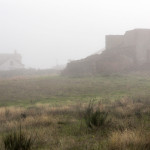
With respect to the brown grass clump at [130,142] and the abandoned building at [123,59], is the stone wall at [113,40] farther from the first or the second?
the brown grass clump at [130,142]

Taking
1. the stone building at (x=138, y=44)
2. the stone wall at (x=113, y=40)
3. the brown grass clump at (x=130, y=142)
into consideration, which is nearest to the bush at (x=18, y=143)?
the brown grass clump at (x=130, y=142)

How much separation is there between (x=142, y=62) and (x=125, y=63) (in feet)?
8.71

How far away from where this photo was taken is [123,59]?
117 ft

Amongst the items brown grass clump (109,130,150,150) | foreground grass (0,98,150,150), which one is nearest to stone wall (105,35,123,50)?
foreground grass (0,98,150,150)

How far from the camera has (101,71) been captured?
1364 inches

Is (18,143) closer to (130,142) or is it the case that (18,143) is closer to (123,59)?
(130,142)

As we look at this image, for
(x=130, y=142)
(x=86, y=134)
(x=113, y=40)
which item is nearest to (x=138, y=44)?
(x=113, y=40)

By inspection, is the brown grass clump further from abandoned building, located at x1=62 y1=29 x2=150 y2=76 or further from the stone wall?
the stone wall

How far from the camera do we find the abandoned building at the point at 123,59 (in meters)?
35.1

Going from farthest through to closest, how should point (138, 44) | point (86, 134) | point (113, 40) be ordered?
point (113, 40), point (138, 44), point (86, 134)

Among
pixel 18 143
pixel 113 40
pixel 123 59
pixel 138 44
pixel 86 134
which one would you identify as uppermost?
pixel 113 40

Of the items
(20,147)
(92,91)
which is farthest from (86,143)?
(92,91)

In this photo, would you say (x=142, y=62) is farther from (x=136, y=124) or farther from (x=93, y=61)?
(x=136, y=124)

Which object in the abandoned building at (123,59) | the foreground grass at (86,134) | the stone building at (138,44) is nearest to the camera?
the foreground grass at (86,134)
